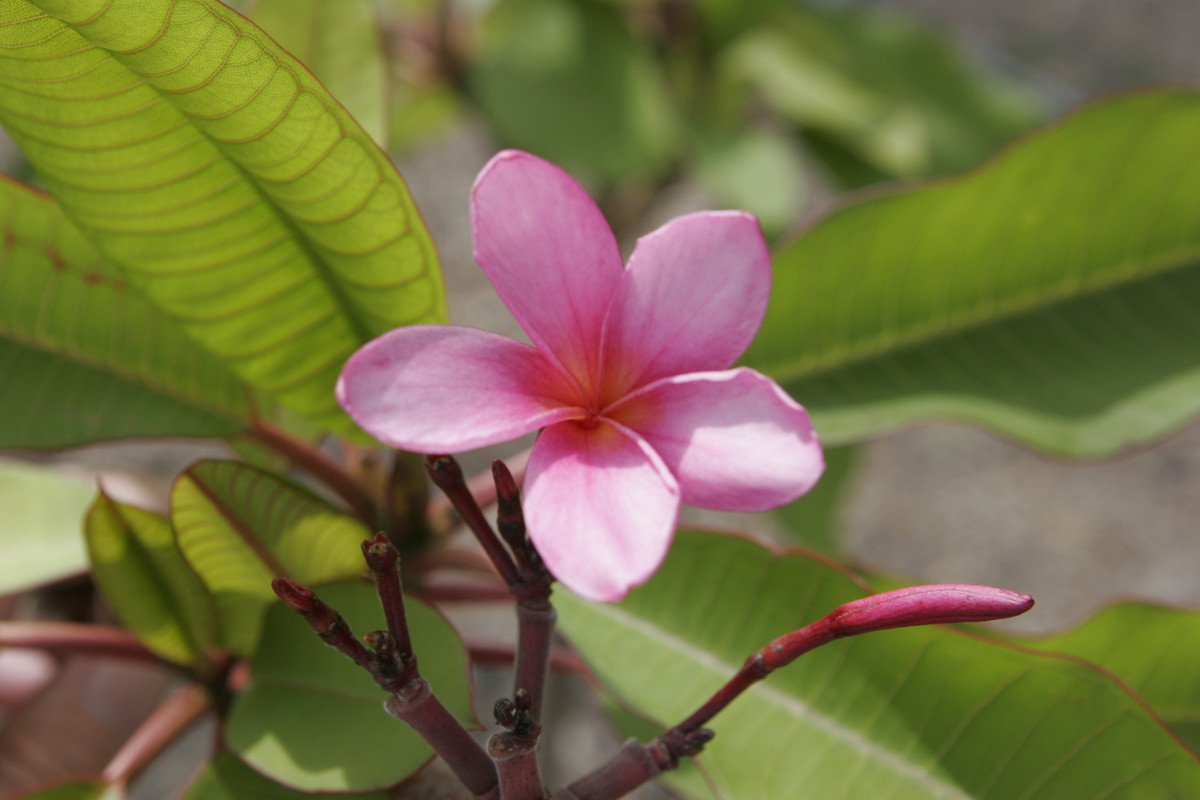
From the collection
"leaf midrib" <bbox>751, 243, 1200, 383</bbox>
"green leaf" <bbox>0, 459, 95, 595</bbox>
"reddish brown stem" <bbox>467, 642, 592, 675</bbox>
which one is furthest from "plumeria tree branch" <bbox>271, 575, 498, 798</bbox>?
"green leaf" <bbox>0, 459, 95, 595</bbox>

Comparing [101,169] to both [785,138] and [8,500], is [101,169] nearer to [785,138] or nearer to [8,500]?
[8,500]

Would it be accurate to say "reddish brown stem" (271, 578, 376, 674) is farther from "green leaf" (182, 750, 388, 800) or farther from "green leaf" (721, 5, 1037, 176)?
"green leaf" (721, 5, 1037, 176)

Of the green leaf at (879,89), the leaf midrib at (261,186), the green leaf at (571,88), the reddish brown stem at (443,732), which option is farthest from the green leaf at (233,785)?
the green leaf at (879,89)

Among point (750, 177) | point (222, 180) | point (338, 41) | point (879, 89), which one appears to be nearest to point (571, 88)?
point (750, 177)

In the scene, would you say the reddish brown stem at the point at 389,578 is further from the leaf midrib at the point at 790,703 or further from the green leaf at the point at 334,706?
the leaf midrib at the point at 790,703

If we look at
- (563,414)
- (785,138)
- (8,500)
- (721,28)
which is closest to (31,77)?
(563,414)

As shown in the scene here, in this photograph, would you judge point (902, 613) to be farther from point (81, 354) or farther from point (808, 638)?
point (81, 354)

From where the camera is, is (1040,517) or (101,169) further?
(1040,517)
